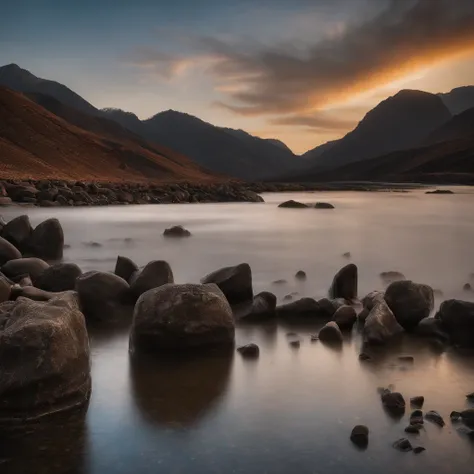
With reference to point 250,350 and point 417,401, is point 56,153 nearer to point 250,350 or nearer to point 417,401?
point 250,350

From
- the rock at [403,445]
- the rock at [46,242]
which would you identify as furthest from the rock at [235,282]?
the rock at [46,242]

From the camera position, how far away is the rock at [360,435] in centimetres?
487

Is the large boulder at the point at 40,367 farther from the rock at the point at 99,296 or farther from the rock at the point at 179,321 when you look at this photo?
the rock at the point at 99,296

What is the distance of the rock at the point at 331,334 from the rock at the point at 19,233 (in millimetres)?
10127

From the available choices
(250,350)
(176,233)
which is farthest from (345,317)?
(176,233)

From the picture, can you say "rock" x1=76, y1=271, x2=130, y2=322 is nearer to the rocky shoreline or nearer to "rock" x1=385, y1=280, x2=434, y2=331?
"rock" x1=385, y1=280, x2=434, y2=331

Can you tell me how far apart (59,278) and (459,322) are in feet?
20.6

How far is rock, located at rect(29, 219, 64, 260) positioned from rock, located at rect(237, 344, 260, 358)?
9.42 metres

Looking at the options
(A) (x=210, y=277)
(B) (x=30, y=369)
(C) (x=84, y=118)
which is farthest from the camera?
(C) (x=84, y=118)

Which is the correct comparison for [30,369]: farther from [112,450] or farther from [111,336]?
[111,336]

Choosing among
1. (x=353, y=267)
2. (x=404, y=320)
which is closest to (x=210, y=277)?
(x=353, y=267)

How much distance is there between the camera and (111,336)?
8141mm

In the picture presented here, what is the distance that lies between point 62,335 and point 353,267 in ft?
19.9

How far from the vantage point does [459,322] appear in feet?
25.5
